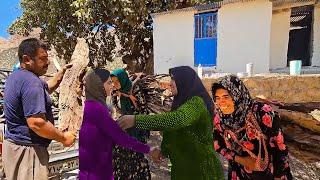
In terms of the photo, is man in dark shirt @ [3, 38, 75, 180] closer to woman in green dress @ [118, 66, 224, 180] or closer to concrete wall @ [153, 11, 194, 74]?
woman in green dress @ [118, 66, 224, 180]

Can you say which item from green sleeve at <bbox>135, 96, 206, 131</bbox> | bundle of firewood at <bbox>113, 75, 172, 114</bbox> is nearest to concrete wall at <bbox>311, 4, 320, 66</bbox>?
bundle of firewood at <bbox>113, 75, 172, 114</bbox>

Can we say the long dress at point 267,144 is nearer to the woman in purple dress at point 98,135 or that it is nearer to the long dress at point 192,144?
the long dress at point 192,144

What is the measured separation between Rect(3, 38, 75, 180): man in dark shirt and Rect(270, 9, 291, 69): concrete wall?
12.3 metres

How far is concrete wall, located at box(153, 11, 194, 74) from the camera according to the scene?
47.7 feet

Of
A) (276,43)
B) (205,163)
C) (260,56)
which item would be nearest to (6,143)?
(205,163)

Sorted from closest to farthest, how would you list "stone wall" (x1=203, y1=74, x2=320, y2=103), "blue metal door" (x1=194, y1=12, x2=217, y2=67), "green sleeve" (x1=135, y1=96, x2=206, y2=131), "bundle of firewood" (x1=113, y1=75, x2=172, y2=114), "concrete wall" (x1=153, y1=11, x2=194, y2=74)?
"green sleeve" (x1=135, y1=96, x2=206, y2=131) → "bundle of firewood" (x1=113, y1=75, x2=172, y2=114) → "stone wall" (x1=203, y1=74, x2=320, y2=103) → "blue metal door" (x1=194, y1=12, x2=217, y2=67) → "concrete wall" (x1=153, y1=11, x2=194, y2=74)

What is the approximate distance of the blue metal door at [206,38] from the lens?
46.0 feet

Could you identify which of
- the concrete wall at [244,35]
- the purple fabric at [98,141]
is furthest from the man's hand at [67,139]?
the concrete wall at [244,35]

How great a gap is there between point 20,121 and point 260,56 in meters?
11.8

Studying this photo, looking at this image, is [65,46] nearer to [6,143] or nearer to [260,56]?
[260,56]

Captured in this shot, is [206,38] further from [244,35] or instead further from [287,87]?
[287,87]

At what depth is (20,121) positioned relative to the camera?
7.95 feet

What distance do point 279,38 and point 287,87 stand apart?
10.9 feet

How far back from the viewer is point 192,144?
2.23 metres
